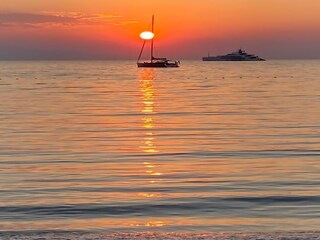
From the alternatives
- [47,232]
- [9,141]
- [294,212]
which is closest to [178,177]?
[294,212]

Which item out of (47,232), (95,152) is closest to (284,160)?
(95,152)

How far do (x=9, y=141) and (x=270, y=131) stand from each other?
10418mm

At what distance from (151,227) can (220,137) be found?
1497 cm

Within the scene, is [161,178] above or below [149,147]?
above

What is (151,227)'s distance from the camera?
1266 cm

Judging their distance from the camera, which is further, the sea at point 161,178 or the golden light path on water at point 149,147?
the golden light path on water at point 149,147

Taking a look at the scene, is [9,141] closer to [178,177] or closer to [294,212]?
[178,177]

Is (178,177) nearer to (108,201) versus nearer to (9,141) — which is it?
(108,201)

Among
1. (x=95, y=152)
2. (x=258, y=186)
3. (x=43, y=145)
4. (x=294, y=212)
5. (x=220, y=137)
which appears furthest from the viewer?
(x=220, y=137)

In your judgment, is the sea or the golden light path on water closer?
the sea

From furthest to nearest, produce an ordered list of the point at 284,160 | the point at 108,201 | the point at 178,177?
the point at 284,160
the point at 178,177
the point at 108,201

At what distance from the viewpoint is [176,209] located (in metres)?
14.2

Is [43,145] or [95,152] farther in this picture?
[43,145]

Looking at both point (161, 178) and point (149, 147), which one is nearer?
point (161, 178)
